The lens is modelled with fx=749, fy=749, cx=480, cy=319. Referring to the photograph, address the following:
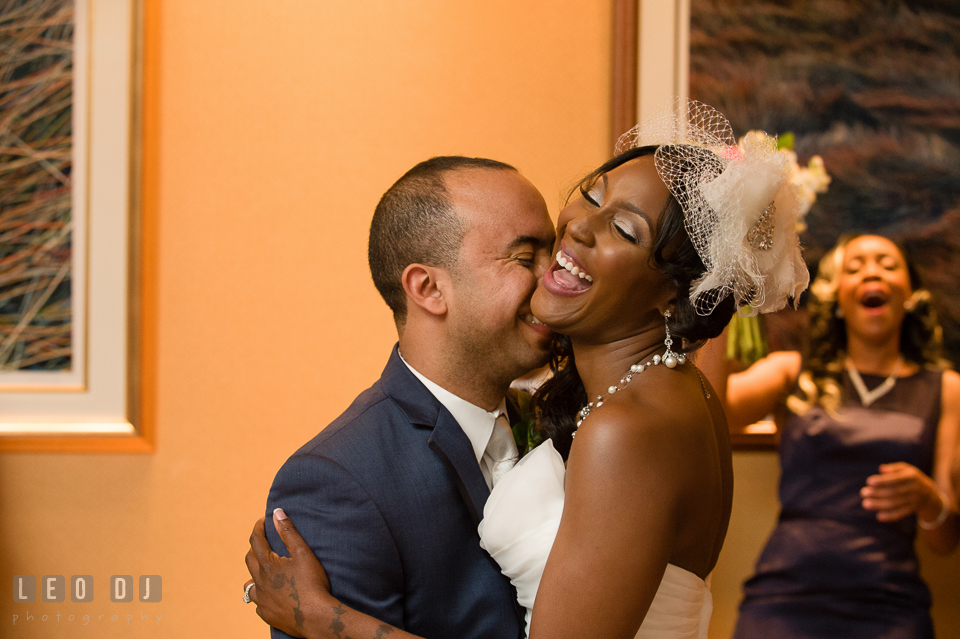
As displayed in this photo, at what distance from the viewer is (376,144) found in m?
2.58

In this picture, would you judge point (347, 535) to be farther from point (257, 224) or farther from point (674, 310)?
point (257, 224)

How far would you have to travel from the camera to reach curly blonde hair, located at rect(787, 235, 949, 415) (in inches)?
92.2

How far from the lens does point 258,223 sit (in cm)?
256

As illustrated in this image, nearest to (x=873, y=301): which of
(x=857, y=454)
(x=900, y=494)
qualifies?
(x=857, y=454)

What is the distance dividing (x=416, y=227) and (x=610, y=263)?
1.75 ft

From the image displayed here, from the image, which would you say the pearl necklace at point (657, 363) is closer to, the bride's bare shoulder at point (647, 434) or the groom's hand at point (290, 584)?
the bride's bare shoulder at point (647, 434)

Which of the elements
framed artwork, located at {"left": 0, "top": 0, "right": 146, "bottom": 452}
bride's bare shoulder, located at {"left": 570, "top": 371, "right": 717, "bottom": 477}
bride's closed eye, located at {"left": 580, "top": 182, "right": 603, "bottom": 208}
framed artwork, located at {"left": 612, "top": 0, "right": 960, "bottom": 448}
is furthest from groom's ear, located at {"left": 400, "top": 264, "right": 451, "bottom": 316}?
framed artwork, located at {"left": 0, "top": 0, "right": 146, "bottom": 452}

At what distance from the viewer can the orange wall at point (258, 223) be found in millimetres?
2525

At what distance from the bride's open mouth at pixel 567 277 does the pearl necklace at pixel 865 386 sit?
1405mm

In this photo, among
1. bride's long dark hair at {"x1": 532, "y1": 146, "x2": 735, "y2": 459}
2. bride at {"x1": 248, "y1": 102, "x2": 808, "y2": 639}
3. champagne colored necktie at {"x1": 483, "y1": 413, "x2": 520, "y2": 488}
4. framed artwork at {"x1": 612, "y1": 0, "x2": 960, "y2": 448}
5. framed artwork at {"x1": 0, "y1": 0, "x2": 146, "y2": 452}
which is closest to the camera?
bride at {"x1": 248, "y1": 102, "x2": 808, "y2": 639}

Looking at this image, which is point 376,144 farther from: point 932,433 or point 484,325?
point 932,433

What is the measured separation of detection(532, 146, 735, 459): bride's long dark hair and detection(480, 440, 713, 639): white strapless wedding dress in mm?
204

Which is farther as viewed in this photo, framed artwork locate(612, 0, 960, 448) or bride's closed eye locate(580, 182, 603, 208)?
framed artwork locate(612, 0, 960, 448)

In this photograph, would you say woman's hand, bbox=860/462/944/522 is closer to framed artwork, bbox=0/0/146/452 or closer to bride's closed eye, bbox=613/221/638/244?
bride's closed eye, bbox=613/221/638/244
